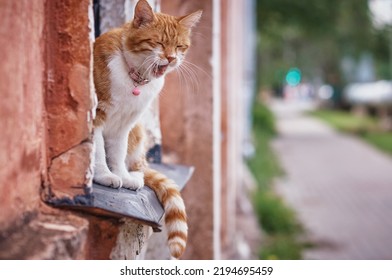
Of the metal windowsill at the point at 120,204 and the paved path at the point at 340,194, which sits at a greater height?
the metal windowsill at the point at 120,204

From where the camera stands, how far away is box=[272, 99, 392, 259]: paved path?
5531mm

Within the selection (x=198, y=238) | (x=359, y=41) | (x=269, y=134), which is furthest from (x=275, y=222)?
(x=269, y=134)

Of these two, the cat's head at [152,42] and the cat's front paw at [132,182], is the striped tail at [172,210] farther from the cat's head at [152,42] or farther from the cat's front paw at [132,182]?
the cat's head at [152,42]

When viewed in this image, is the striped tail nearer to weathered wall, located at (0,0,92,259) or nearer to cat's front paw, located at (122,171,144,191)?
cat's front paw, located at (122,171,144,191)

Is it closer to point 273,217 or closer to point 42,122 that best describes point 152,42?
point 42,122

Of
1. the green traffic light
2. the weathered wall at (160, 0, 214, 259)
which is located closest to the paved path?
the weathered wall at (160, 0, 214, 259)

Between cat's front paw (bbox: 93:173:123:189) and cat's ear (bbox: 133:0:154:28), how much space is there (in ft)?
1.27

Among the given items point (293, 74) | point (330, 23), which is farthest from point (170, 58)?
point (293, 74)

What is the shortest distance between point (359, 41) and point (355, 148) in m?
2.37

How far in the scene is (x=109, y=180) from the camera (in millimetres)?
1583

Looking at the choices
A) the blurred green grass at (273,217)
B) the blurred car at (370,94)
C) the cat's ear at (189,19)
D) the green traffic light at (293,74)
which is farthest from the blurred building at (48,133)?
the blurred car at (370,94)

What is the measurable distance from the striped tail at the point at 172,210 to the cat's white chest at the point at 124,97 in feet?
0.62

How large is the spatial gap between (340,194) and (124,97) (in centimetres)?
653

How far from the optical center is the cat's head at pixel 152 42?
1555 millimetres
